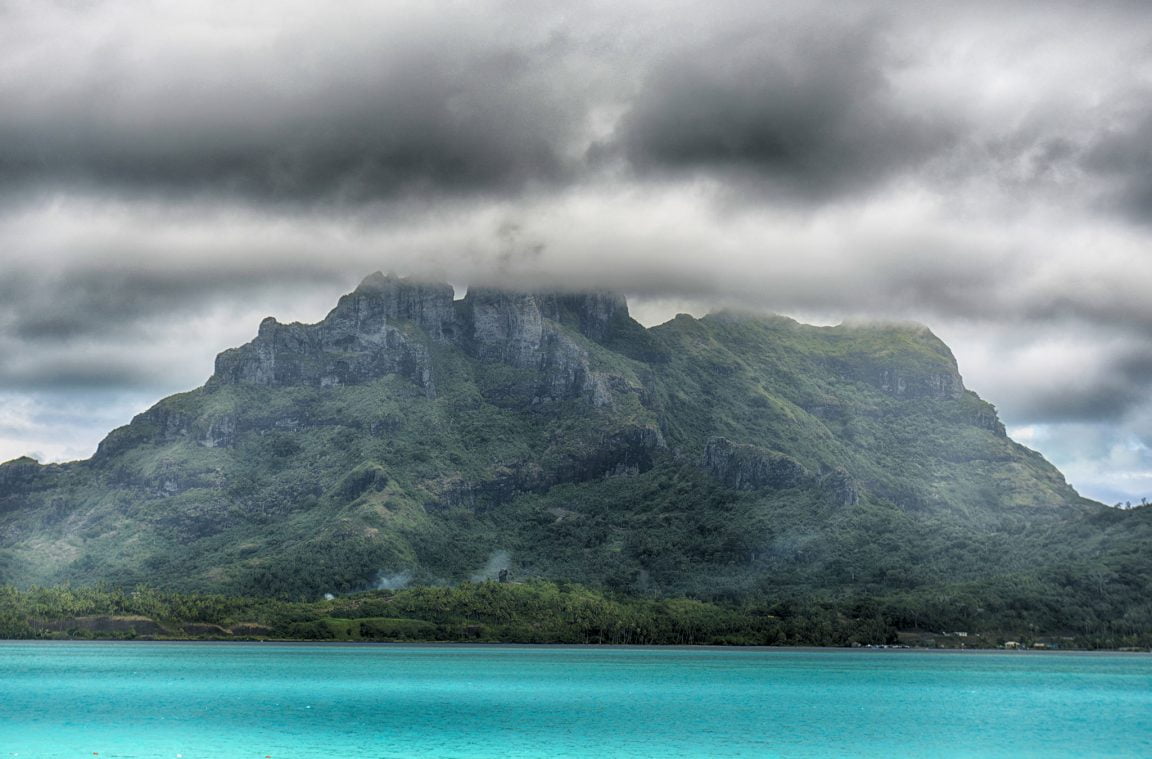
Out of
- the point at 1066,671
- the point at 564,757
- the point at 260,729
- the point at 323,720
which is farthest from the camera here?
the point at 1066,671

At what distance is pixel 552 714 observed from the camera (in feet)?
334

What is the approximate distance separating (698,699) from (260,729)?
51977mm

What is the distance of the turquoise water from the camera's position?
77250mm

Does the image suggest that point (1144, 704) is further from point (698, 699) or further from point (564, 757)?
point (564, 757)

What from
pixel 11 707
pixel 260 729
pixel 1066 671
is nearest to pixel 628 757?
pixel 260 729

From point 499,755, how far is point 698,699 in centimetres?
5269

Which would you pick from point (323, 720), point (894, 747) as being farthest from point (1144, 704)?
point (323, 720)

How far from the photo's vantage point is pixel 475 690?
131500mm

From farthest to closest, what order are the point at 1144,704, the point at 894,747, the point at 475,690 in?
the point at 475,690 → the point at 1144,704 → the point at 894,747

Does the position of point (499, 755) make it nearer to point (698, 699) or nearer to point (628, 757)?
point (628, 757)

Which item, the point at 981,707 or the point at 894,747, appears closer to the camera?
the point at 894,747

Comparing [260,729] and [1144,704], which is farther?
[1144,704]

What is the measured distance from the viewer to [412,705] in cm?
10912

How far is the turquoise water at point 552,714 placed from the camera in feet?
253
